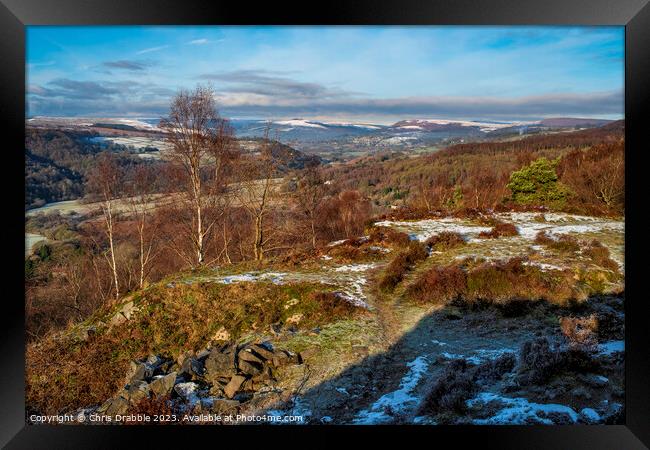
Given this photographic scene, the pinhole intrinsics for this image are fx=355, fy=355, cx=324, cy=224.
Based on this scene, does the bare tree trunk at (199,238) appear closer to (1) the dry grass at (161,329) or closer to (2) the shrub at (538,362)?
(1) the dry grass at (161,329)

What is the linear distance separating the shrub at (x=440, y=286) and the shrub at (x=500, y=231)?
2.00 metres

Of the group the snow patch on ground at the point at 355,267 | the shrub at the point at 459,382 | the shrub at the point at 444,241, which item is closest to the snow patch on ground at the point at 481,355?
the shrub at the point at 459,382

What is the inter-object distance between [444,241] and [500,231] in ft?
4.61

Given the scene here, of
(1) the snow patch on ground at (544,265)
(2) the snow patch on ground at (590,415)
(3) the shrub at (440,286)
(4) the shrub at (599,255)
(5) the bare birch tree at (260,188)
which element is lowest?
(2) the snow patch on ground at (590,415)

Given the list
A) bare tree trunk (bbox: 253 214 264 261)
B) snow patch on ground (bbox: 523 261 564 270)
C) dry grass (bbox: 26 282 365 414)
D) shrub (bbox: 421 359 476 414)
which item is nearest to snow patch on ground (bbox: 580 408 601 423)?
shrub (bbox: 421 359 476 414)

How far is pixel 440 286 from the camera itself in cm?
520

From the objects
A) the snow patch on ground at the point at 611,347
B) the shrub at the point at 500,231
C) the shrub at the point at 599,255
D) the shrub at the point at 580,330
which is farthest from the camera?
the shrub at the point at 500,231

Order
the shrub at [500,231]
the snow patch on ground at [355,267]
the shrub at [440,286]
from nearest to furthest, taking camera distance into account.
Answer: the shrub at [440,286] < the snow patch on ground at [355,267] < the shrub at [500,231]

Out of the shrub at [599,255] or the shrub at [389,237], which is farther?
the shrub at [389,237]

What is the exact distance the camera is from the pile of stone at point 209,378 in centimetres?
368

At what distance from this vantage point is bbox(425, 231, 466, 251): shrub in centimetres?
660

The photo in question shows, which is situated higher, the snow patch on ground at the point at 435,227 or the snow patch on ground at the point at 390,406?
the snow patch on ground at the point at 435,227

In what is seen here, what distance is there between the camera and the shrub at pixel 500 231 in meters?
7.08
